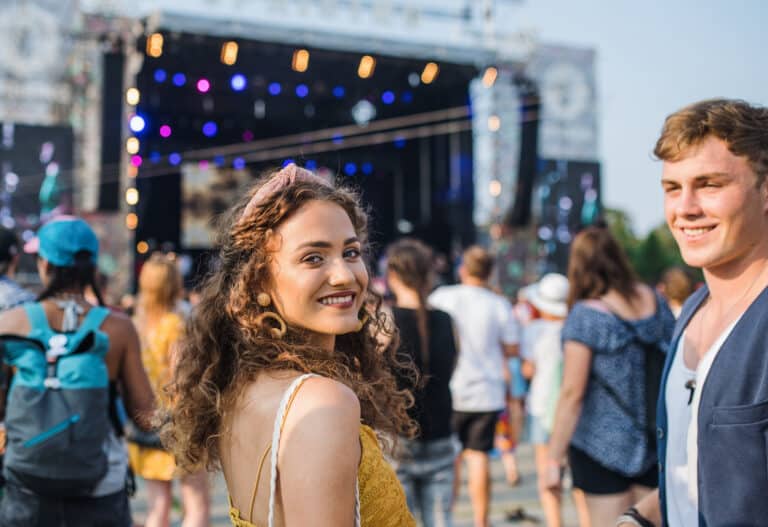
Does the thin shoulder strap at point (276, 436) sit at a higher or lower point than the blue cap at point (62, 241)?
lower

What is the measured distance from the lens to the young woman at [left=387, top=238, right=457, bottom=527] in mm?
3842

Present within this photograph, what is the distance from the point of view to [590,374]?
324 centimetres

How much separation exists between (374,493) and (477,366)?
11.5 feet

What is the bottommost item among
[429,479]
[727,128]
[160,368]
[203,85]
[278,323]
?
[429,479]

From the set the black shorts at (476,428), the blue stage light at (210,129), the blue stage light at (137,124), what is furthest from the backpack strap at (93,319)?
the blue stage light at (210,129)

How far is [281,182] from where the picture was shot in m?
1.57

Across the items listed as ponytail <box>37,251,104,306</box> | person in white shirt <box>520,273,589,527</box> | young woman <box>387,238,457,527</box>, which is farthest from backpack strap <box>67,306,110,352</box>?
person in white shirt <box>520,273,589,527</box>

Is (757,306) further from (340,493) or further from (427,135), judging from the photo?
(427,135)

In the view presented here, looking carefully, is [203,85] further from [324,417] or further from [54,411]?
[324,417]

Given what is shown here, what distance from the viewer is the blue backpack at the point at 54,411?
2559 mm

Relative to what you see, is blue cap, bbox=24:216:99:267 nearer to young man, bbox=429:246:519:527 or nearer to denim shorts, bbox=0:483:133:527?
denim shorts, bbox=0:483:133:527

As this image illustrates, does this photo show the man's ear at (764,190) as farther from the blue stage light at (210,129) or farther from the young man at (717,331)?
the blue stage light at (210,129)

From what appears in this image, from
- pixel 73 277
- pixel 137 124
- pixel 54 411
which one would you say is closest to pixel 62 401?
pixel 54 411

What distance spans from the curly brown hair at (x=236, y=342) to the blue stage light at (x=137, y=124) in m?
10.9
